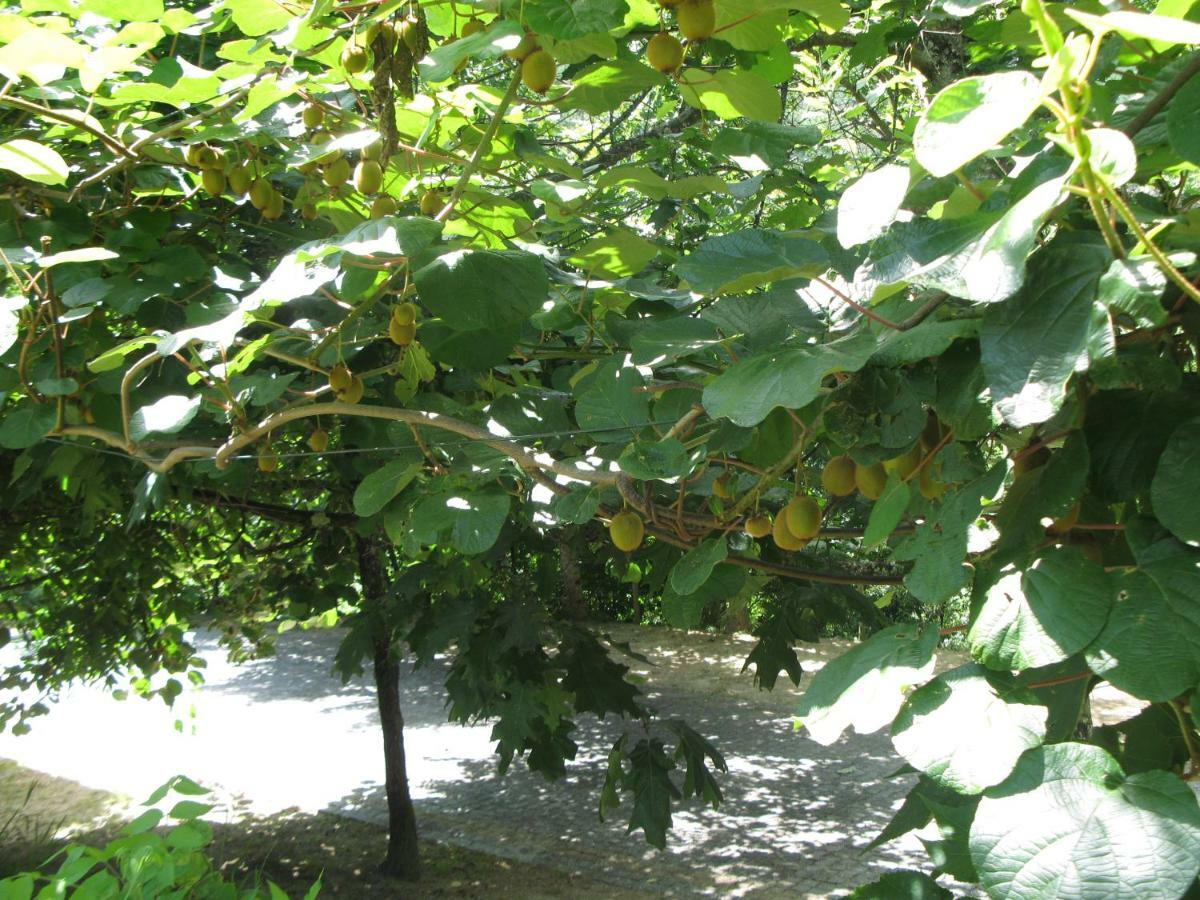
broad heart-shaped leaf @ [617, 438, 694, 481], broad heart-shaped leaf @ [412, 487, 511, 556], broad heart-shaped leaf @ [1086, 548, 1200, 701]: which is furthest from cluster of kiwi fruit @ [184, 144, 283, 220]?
broad heart-shaped leaf @ [1086, 548, 1200, 701]

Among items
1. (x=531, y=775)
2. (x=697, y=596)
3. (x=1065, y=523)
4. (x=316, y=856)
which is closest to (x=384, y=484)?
(x=697, y=596)

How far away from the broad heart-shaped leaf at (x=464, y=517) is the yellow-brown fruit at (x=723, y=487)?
319 millimetres

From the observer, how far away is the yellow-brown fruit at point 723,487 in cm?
158

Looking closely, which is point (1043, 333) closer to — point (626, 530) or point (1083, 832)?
point (1083, 832)

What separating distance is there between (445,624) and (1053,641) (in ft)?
10.3

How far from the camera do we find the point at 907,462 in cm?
113

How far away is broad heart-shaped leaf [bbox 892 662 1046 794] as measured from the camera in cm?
80

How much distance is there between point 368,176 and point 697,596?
0.88 metres

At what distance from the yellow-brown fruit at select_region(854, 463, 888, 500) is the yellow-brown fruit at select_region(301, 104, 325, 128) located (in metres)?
1.25

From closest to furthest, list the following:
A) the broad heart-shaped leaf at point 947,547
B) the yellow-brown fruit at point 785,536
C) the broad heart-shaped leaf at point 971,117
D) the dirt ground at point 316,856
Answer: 1. the broad heart-shaped leaf at point 971,117
2. the broad heart-shaped leaf at point 947,547
3. the yellow-brown fruit at point 785,536
4. the dirt ground at point 316,856

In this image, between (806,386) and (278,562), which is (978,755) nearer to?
(806,386)

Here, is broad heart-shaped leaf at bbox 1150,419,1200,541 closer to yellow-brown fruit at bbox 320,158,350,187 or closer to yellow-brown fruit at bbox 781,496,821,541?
yellow-brown fruit at bbox 781,496,821,541

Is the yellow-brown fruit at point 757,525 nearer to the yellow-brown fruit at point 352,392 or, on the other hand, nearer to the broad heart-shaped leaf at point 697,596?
the broad heart-shaped leaf at point 697,596

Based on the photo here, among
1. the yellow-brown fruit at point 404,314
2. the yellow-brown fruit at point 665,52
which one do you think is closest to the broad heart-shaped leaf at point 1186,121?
the yellow-brown fruit at point 665,52
